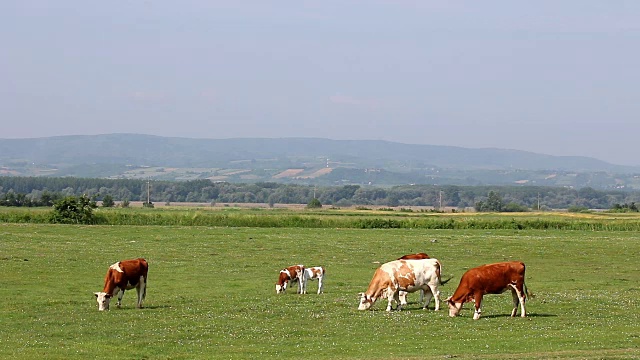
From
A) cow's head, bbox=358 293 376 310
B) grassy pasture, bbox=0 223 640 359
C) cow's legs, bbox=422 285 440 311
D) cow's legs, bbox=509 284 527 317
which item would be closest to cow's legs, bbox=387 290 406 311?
grassy pasture, bbox=0 223 640 359

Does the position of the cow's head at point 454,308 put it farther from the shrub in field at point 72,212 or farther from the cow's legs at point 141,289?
the shrub in field at point 72,212

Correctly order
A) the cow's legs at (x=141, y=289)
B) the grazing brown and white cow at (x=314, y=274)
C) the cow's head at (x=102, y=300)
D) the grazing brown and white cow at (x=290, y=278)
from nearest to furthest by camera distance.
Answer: the cow's head at (x=102, y=300), the cow's legs at (x=141, y=289), the grazing brown and white cow at (x=290, y=278), the grazing brown and white cow at (x=314, y=274)

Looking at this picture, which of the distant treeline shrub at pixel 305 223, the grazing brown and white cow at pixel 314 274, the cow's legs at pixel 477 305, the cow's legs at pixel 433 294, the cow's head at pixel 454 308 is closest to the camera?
the cow's legs at pixel 477 305

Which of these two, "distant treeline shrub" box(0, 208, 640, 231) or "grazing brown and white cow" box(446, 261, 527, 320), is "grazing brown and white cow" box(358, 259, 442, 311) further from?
"distant treeline shrub" box(0, 208, 640, 231)

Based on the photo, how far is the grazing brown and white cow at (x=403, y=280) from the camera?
2688 cm

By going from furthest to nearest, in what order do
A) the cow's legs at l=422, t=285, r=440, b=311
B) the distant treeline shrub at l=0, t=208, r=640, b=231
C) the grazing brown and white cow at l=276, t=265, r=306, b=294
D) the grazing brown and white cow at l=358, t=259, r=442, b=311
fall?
the distant treeline shrub at l=0, t=208, r=640, b=231 < the grazing brown and white cow at l=276, t=265, r=306, b=294 < the cow's legs at l=422, t=285, r=440, b=311 < the grazing brown and white cow at l=358, t=259, r=442, b=311

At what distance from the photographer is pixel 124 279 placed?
28234 mm

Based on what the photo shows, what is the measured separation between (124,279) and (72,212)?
154 ft

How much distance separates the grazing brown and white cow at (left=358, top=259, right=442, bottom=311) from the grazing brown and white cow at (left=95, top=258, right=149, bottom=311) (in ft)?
22.6

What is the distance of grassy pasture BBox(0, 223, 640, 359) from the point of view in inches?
814

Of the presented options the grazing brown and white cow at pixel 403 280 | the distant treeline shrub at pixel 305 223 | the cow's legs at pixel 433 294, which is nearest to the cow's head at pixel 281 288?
the grazing brown and white cow at pixel 403 280

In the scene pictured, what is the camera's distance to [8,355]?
64.5 ft

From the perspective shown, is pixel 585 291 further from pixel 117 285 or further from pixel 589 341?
pixel 117 285

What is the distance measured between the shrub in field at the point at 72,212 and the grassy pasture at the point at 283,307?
14.4 metres
